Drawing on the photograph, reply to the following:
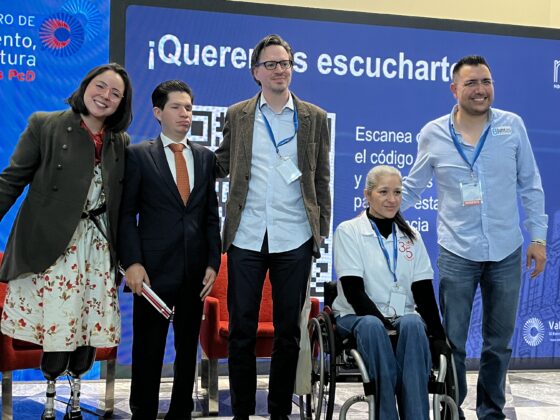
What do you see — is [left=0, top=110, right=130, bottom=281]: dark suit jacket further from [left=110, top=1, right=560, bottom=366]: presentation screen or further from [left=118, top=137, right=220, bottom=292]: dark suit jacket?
[left=110, top=1, right=560, bottom=366]: presentation screen

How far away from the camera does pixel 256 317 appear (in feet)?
9.87

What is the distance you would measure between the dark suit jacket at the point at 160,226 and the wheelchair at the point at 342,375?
21.0 inches

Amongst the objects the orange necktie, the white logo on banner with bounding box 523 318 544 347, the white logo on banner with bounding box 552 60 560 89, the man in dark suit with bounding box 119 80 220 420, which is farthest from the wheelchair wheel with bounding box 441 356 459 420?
the white logo on banner with bounding box 552 60 560 89

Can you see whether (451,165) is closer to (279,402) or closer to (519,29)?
(279,402)

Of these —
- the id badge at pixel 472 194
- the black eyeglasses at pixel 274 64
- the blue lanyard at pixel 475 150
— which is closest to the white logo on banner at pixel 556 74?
the blue lanyard at pixel 475 150

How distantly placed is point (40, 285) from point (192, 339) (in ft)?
2.18

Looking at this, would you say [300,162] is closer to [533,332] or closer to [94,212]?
[94,212]

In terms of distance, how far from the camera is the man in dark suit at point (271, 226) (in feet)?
9.71

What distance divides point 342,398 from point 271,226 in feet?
5.42

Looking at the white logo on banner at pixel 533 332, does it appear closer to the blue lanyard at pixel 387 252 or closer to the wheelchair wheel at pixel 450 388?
the blue lanyard at pixel 387 252

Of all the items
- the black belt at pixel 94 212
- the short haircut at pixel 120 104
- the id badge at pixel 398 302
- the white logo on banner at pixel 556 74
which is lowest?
the id badge at pixel 398 302

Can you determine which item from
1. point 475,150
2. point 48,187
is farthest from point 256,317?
point 475,150

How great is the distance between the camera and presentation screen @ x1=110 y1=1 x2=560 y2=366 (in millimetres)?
4613

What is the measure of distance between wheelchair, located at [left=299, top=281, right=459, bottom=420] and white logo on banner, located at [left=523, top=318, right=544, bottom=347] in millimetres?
2437
